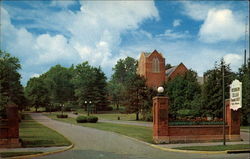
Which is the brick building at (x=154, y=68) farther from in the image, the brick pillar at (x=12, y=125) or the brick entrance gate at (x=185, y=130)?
the brick pillar at (x=12, y=125)

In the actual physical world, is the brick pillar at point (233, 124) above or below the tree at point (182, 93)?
below

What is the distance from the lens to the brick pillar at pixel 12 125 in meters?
15.8

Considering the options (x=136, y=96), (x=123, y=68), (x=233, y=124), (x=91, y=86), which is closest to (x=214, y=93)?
(x=136, y=96)

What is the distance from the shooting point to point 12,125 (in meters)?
15.9

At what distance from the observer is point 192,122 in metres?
19.8

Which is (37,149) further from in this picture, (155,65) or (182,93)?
(155,65)

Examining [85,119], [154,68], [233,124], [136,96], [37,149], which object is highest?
[154,68]

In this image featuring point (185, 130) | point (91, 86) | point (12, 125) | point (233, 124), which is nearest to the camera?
point (12, 125)

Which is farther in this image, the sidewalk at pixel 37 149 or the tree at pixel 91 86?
the tree at pixel 91 86

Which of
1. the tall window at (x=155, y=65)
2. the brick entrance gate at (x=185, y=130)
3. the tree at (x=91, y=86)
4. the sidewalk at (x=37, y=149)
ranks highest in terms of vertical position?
the tall window at (x=155, y=65)

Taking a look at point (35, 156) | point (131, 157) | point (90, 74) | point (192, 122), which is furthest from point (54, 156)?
point (90, 74)

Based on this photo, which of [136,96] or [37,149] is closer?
[37,149]

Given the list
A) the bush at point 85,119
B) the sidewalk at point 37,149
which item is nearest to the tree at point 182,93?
the bush at point 85,119

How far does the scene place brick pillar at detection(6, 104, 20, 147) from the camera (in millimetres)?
15805
